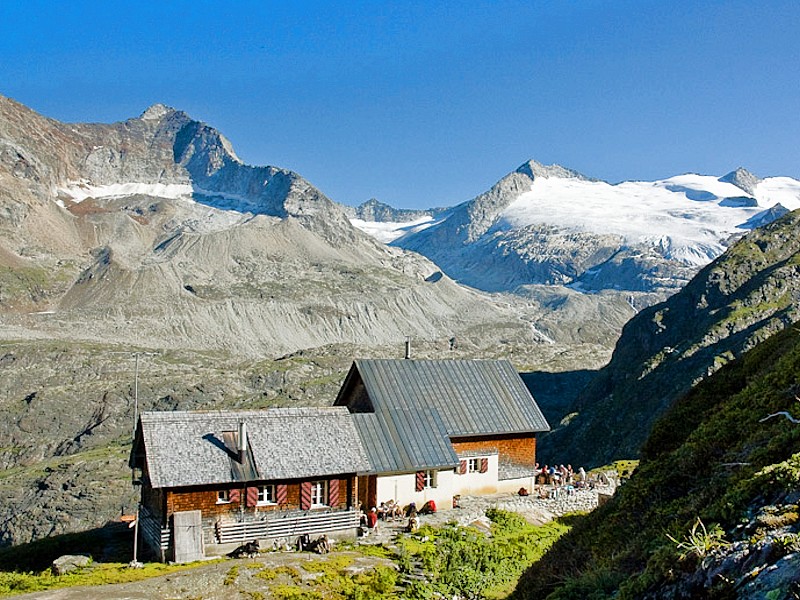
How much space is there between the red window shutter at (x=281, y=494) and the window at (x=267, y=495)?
0.31ft

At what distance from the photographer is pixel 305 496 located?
104 feet

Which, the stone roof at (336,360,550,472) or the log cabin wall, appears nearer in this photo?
the stone roof at (336,360,550,472)

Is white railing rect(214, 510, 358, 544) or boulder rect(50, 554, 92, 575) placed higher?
white railing rect(214, 510, 358, 544)

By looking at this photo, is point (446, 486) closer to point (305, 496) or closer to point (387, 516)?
point (387, 516)

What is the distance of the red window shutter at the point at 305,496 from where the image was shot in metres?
31.7

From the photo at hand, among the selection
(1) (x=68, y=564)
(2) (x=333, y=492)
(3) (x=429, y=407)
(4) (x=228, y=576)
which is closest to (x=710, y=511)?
(4) (x=228, y=576)

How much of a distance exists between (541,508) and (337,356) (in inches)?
4935

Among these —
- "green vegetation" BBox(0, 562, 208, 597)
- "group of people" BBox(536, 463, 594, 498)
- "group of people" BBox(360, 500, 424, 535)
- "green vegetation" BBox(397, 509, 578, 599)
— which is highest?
"group of people" BBox(536, 463, 594, 498)

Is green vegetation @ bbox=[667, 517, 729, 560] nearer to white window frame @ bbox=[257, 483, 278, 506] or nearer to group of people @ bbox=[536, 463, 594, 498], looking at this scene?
white window frame @ bbox=[257, 483, 278, 506]

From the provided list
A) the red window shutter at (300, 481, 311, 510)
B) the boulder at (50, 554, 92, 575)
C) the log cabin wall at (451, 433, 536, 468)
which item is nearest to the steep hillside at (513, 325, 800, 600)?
the red window shutter at (300, 481, 311, 510)

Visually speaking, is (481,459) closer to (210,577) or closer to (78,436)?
(210,577)

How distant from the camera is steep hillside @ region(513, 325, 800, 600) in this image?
263 inches

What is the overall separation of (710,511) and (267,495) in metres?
25.6

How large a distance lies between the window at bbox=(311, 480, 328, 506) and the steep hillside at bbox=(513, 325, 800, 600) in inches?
800
